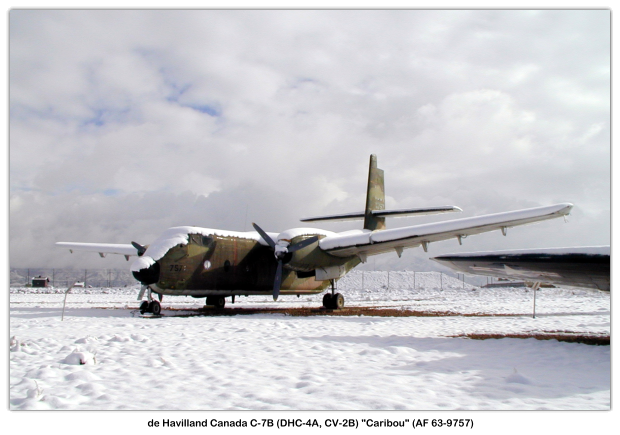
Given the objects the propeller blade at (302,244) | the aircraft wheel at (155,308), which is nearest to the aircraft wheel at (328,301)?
the propeller blade at (302,244)

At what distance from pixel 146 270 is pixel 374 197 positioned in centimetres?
1164

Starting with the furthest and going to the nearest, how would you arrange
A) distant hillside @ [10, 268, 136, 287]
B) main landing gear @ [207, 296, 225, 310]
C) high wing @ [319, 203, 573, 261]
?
distant hillside @ [10, 268, 136, 287] → main landing gear @ [207, 296, 225, 310] → high wing @ [319, 203, 573, 261]

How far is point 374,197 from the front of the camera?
864 inches

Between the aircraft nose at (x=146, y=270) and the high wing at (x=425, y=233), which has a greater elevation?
the high wing at (x=425, y=233)

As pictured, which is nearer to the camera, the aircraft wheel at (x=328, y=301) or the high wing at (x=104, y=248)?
the aircraft wheel at (x=328, y=301)

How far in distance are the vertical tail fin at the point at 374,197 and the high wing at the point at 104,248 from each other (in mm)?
11241

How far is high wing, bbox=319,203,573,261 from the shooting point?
506 inches

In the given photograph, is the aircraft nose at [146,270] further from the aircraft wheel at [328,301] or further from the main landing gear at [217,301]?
the aircraft wheel at [328,301]

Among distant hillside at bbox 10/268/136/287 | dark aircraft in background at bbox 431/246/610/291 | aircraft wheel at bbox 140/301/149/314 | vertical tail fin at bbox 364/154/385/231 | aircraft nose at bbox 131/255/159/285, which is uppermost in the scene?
vertical tail fin at bbox 364/154/385/231

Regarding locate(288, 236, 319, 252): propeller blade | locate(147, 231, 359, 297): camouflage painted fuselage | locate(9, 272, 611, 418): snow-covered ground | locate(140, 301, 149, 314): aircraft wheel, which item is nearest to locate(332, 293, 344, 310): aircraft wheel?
locate(147, 231, 359, 297): camouflage painted fuselage

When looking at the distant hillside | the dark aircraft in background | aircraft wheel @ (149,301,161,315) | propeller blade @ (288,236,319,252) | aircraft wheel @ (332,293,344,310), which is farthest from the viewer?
the distant hillside

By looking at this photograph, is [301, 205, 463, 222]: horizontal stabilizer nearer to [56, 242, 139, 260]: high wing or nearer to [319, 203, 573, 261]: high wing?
[319, 203, 573, 261]: high wing

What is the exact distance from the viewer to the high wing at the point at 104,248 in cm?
2122
